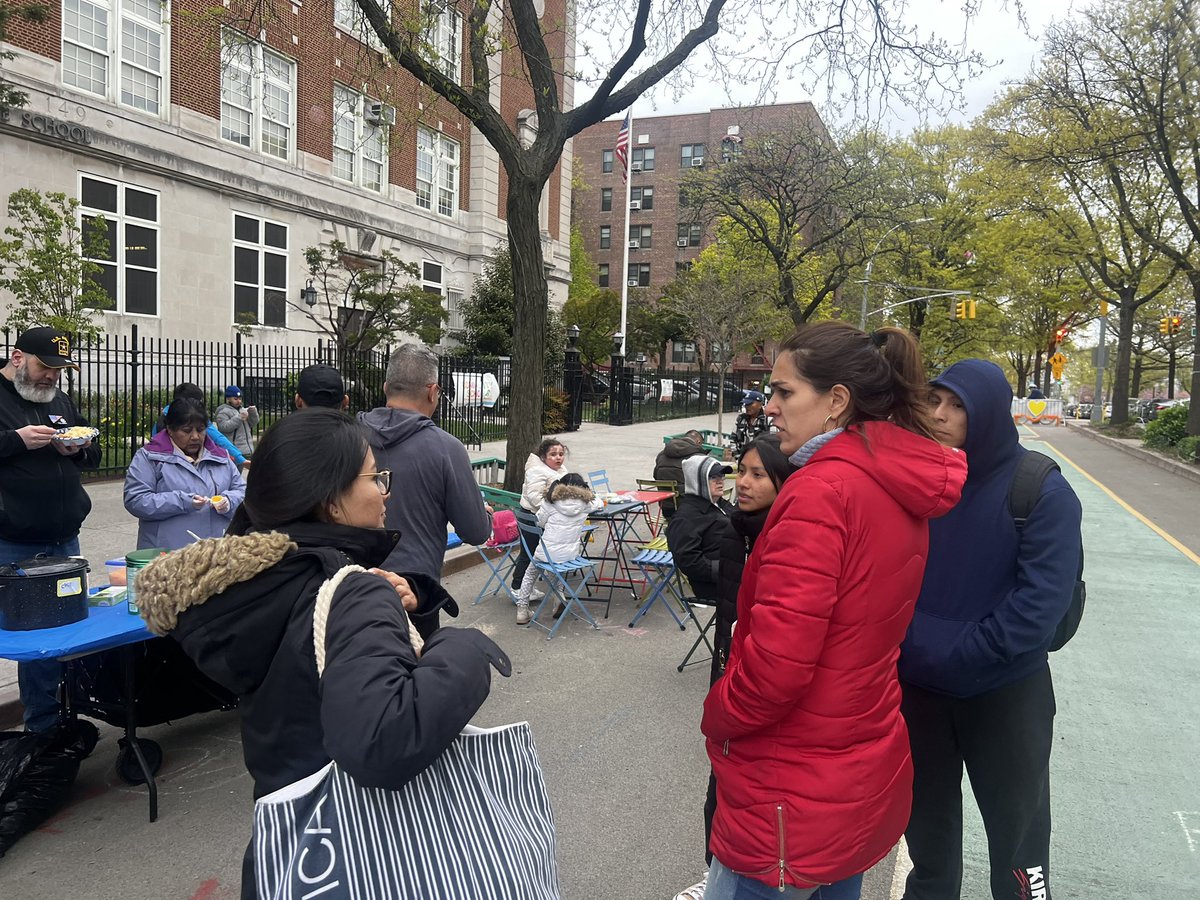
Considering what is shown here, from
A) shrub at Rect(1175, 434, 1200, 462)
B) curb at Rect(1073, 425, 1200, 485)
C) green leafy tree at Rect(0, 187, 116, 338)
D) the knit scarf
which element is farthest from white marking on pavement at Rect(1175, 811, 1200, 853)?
shrub at Rect(1175, 434, 1200, 462)

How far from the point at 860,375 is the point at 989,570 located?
2.57 ft

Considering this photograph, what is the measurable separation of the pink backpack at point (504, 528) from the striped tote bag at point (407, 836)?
6089 mm

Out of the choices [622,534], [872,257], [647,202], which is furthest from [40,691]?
[647,202]

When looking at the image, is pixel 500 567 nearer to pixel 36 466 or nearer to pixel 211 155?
pixel 36 466

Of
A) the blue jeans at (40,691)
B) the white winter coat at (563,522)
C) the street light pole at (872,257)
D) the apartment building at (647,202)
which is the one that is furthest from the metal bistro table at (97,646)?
the apartment building at (647,202)

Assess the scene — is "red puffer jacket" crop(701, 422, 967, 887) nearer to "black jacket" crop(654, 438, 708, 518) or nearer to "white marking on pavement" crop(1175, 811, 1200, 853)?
"white marking on pavement" crop(1175, 811, 1200, 853)

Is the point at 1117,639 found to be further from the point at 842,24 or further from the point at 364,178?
the point at 364,178

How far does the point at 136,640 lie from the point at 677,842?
2423 millimetres

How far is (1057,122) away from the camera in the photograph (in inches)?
830

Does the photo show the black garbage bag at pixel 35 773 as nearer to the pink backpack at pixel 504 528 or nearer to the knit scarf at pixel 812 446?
the knit scarf at pixel 812 446

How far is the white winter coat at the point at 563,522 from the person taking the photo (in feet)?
21.7

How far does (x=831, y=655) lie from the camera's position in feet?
5.78

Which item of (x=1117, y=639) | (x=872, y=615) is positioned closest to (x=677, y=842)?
(x=872, y=615)

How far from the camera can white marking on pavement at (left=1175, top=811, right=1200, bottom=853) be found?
3.34 meters
